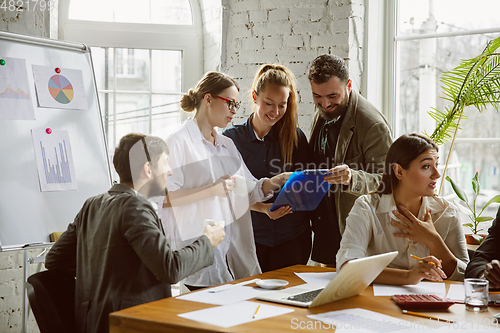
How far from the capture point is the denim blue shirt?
7.87 feet

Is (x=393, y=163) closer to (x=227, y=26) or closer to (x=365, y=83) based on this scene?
(x=365, y=83)

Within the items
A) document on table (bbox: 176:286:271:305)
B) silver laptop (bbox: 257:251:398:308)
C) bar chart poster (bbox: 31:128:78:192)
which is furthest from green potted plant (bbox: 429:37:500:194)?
bar chart poster (bbox: 31:128:78:192)

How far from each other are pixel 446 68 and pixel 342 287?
2.24 metres

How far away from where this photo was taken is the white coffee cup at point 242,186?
2.26 meters

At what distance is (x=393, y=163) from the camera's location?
2.01 metres

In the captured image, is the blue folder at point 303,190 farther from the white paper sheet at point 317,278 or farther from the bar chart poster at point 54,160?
the bar chart poster at point 54,160

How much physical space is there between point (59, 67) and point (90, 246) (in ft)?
4.57

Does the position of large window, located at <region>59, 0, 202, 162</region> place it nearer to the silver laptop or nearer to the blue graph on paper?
the blue graph on paper

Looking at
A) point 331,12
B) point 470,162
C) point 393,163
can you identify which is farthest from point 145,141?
point 470,162

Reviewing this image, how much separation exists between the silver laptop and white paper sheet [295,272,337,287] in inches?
4.9

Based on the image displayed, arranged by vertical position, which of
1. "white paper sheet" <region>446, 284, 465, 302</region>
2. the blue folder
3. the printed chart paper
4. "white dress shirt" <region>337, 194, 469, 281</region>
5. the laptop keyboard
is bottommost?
"white paper sheet" <region>446, 284, 465, 302</region>

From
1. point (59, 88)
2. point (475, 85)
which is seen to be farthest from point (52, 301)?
point (475, 85)

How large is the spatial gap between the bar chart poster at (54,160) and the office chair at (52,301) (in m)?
0.94

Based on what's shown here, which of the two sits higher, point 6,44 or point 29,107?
point 6,44
